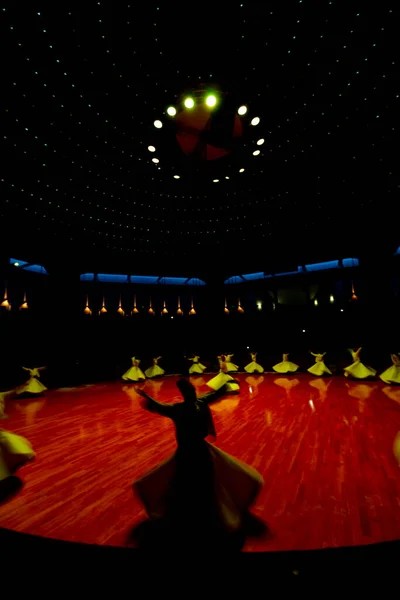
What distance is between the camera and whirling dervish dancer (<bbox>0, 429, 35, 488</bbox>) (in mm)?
2845

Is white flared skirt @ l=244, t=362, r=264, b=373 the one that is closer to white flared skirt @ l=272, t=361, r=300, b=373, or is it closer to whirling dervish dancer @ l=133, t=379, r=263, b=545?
white flared skirt @ l=272, t=361, r=300, b=373

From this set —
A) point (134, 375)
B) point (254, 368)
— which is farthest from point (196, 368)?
point (134, 375)

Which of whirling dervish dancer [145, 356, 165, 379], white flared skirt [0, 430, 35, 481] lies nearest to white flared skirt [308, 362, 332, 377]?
whirling dervish dancer [145, 356, 165, 379]

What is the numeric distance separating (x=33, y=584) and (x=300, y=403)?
222 inches

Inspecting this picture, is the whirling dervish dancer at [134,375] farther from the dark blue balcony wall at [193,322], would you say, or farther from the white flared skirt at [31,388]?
the white flared skirt at [31,388]

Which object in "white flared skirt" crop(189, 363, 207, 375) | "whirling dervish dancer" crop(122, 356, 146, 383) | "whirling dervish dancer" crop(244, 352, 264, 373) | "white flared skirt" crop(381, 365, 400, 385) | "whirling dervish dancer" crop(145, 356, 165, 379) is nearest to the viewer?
"white flared skirt" crop(381, 365, 400, 385)

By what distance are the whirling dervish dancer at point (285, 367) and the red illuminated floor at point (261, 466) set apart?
5.39m

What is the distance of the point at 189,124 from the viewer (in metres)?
5.47

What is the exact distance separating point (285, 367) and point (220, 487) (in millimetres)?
10719

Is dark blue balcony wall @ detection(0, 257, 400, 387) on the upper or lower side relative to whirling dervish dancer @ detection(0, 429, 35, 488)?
upper

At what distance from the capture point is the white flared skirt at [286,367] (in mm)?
12016

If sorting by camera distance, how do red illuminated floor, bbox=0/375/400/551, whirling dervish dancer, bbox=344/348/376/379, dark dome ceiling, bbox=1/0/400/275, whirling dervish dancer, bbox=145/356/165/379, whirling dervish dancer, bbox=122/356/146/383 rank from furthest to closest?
1. whirling dervish dancer, bbox=145/356/165/379
2. whirling dervish dancer, bbox=122/356/146/383
3. whirling dervish dancer, bbox=344/348/376/379
4. dark dome ceiling, bbox=1/0/400/275
5. red illuminated floor, bbox=0/375/400/551

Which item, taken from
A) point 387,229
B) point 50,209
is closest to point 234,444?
point 50,209

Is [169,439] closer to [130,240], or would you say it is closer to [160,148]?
[160,148]
